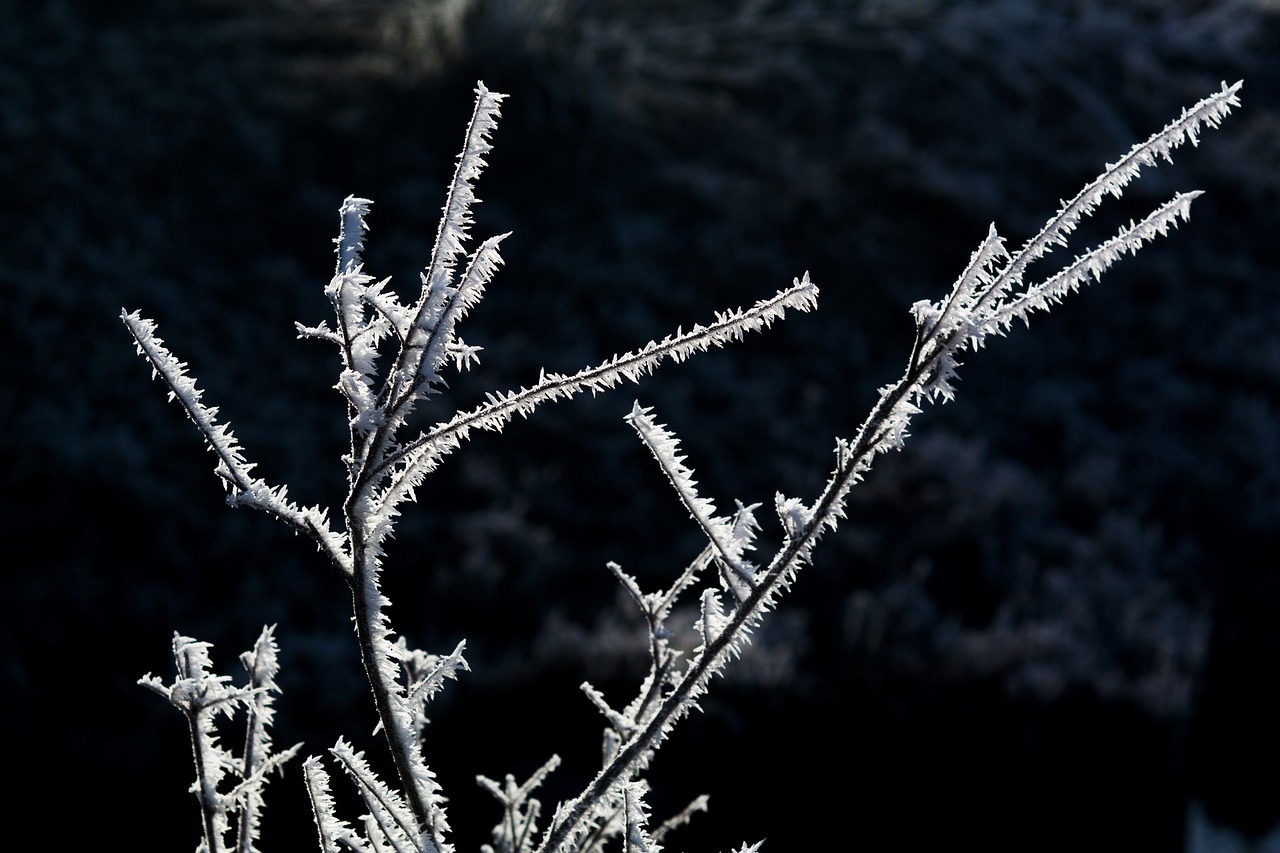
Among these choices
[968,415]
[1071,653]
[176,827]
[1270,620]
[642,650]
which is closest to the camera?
[176,827]

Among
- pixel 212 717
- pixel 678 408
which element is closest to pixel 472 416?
pixel 212 717

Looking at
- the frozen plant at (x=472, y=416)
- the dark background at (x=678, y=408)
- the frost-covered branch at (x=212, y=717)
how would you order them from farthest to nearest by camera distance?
the dark background at (x=678, y=408) → the frost-covered branch at (x=212, y=717) → the frozen plant at (x=472, y=416)

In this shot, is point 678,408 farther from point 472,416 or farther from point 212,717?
point 472,416

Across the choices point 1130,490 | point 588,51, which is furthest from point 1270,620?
point 588,51

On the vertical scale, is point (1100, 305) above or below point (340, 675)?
above

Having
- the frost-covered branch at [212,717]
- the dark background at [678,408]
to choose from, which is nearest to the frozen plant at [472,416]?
the frost-covered branch at [212,717]

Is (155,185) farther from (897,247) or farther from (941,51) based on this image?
(941,51)

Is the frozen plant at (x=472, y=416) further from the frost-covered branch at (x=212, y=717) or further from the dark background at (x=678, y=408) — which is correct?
the dark background at (x=678, y=408)

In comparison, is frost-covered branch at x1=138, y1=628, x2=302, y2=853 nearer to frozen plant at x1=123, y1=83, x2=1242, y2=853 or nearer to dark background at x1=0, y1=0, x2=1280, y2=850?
frozen plant at x1=123, y1=83, x2=1242, y2=853

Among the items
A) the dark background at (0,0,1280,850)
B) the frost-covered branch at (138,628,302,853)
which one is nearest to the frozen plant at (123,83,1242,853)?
the frost-covered branch at (138,628,302,853)
